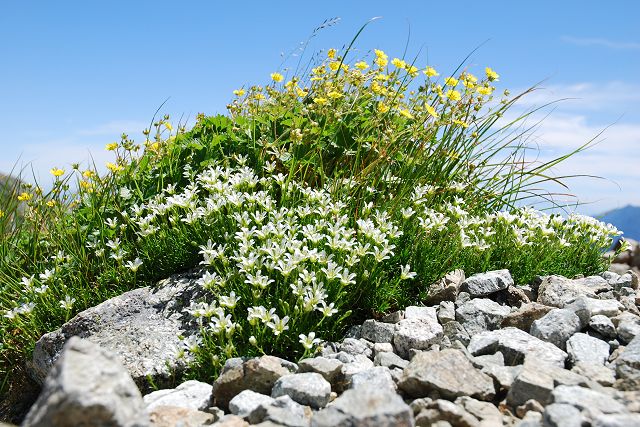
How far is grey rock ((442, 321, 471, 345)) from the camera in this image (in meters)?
4.73

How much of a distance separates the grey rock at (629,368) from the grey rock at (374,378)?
4.34 feet

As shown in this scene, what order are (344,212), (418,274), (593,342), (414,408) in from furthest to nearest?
1. (344,212)
2. (418,274)
3. (593,342)
4. (414,408)

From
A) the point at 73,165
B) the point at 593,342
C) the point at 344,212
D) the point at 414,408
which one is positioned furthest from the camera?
the point at 73,165

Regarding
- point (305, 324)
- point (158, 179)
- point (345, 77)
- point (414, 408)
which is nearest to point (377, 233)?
point (305, 324)

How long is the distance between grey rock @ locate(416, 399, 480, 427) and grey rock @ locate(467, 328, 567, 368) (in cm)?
92

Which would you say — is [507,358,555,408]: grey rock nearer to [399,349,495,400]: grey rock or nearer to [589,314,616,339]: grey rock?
[399,349,495,400]: grey rock

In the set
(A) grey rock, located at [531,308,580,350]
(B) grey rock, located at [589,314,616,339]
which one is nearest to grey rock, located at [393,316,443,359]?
(A) grey rock, located at [531,308,580,350]

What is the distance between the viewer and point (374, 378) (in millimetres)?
3805

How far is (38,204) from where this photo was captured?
7.08 m

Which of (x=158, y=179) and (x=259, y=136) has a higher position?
(x=259, y=136)

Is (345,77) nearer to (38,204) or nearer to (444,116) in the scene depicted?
(444,116)

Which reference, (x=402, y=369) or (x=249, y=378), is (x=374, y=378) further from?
(x=249, y=378)

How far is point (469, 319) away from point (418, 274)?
0.56 metres

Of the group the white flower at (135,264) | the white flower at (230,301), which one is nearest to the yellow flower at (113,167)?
the white flower at (135,264)
